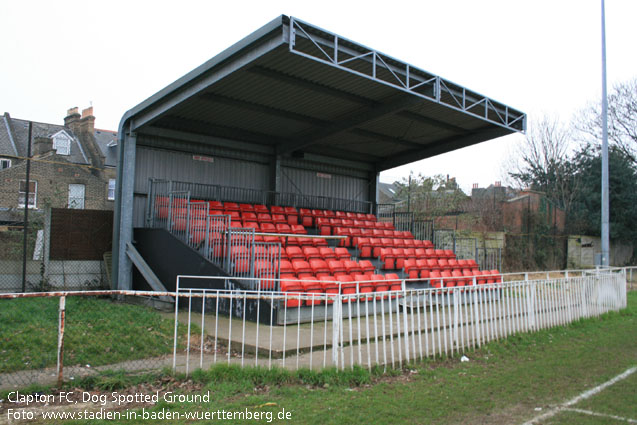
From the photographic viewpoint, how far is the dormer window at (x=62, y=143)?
110 ft

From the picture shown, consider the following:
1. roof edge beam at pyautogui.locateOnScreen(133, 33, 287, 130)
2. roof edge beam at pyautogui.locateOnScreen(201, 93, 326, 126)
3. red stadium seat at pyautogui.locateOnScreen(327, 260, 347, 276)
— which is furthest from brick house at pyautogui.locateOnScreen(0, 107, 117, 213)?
red stadium seat at pyautogui.locateOnScreen(327, 260, 347, 276)

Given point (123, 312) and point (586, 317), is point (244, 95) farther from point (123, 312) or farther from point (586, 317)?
point (586, 317)

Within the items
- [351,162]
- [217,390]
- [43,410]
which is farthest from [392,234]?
[43,410]

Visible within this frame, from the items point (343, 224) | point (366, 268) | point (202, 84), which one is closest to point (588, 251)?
point (343, 224)

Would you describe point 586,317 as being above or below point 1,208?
below

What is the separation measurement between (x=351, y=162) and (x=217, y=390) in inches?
635

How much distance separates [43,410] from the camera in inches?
192

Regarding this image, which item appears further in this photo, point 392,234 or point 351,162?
point 351,162

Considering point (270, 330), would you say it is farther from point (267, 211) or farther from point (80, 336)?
point (267, 211)

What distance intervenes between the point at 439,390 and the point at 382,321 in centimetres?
112

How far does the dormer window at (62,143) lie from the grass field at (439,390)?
32900 millimetres

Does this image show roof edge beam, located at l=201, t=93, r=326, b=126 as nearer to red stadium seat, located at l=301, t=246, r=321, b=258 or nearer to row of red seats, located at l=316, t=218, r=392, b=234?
row of red seats, located at l=316, t=218, r=392, b=234

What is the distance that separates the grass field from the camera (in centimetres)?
482

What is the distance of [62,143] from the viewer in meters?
34.1
